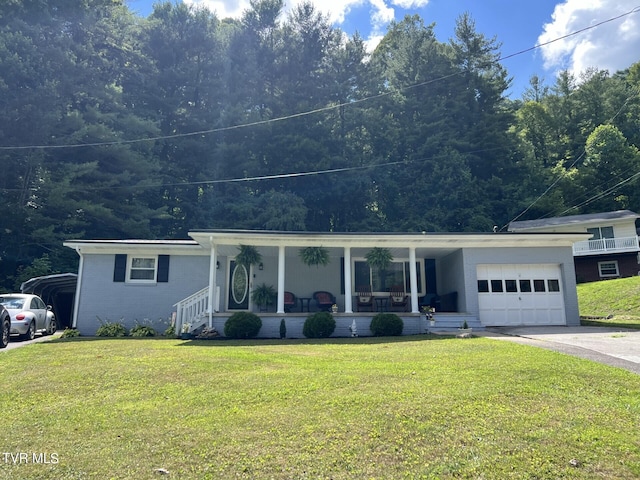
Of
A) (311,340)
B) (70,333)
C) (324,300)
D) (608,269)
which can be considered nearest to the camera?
(311,340)

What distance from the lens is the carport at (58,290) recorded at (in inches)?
645

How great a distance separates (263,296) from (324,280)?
9.10 ft

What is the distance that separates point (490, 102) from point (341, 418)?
39614 mm

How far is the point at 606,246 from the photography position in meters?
27.9

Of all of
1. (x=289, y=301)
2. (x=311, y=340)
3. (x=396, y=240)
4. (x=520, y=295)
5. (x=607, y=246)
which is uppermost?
(x=607, y=246)

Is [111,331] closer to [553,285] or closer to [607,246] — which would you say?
[553,285]

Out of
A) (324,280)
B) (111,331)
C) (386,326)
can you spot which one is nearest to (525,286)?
(386,326)

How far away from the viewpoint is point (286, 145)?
32.5 metres

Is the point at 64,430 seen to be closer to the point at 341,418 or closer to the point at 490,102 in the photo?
the point at 341,418

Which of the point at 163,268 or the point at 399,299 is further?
the point at 163,268

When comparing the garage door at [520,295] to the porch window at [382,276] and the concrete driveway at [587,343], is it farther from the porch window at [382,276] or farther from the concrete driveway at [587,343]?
the porch window at [382,276]

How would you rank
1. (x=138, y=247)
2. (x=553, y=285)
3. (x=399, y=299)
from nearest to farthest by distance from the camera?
(x=553, y=285), (x=399, y=299), (x=138, y=247)

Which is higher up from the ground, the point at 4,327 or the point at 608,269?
the point at 608,269

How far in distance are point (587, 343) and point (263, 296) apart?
9284 mm
